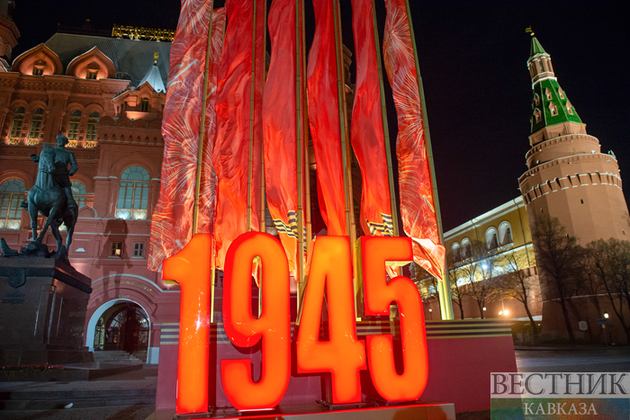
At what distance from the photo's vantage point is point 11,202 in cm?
2861

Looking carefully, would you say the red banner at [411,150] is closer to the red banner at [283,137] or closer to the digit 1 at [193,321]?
the red banner at [283,137]

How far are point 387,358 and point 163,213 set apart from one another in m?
5.46

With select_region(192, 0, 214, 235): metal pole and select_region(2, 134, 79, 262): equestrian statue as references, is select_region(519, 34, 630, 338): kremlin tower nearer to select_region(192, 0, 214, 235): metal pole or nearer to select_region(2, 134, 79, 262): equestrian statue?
select_region(192, 0, 214, 235): metal pole

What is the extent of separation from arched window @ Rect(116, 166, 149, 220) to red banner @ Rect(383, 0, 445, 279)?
2196 centimetres

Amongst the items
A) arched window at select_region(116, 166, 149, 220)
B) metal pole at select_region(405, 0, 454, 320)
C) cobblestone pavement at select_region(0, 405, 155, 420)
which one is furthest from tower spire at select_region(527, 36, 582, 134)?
cobblestone pavement at select_region(0, 405, 155, 420)

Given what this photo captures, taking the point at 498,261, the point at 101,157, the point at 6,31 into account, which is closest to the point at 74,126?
the point at 101,157

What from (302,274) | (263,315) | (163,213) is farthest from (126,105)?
(263,315)

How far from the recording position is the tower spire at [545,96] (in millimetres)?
49031

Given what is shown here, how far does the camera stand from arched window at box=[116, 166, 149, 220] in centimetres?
2777

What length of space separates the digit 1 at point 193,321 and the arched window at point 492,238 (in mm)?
57131

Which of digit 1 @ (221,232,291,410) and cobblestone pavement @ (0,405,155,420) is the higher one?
digit 1 @ (221,232,291,410)

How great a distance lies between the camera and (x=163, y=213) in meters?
9.06

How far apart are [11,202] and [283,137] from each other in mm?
27275

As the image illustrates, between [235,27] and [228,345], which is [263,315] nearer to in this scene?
[228,345]
